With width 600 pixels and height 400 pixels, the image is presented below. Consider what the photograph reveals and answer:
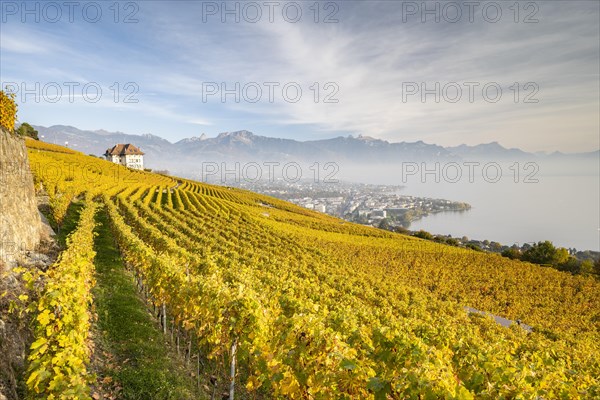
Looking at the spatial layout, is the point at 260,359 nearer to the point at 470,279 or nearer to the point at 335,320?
the point at 335,320

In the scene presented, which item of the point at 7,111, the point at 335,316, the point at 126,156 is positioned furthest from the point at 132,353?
the point at 126,156

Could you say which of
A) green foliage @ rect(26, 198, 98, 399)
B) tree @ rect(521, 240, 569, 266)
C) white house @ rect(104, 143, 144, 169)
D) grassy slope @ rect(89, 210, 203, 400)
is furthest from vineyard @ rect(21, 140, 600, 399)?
white house @ rect(104, 143, 144, 169)

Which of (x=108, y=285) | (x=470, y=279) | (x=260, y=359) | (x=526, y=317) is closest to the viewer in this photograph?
(x=260, y=359)

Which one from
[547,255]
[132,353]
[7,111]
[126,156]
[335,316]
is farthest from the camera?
[126,156]

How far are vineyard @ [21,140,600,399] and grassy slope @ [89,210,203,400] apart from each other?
0.77m

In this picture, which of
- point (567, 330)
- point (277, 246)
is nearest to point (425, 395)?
point (567, 330)

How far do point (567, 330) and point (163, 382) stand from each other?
24.6 meters

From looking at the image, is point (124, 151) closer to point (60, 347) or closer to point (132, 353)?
point (132, 353)

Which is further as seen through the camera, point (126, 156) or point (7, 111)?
point (126, 156)

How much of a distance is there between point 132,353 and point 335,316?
635 centimetres

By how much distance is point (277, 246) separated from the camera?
32.7 meters

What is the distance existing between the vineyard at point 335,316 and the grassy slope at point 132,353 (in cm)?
77

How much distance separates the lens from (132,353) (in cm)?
916

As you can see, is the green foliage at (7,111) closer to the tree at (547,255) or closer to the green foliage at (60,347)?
the green foliage at (60,347)
